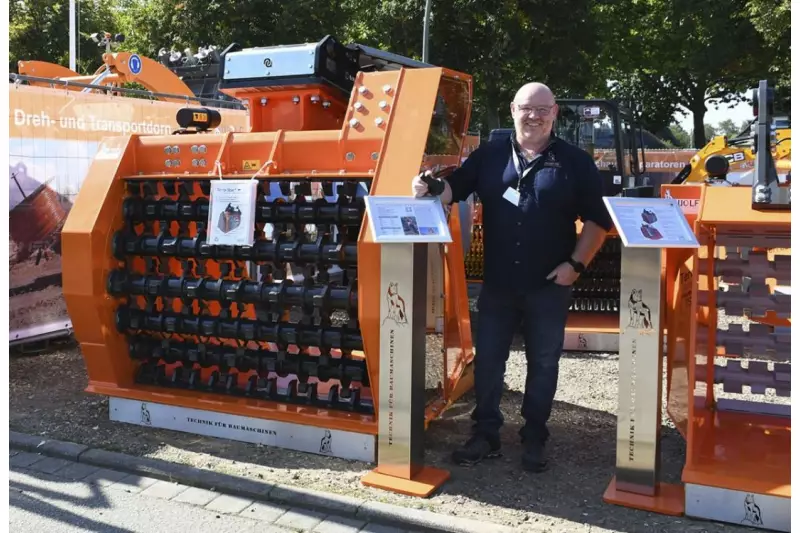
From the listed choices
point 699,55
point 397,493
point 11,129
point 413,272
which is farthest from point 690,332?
point 699,55

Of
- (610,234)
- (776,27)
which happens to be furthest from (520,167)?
(776,27)

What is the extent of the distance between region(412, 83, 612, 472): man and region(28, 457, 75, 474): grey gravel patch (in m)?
2.08

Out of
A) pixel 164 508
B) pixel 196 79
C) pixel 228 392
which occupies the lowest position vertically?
pixel 164 508

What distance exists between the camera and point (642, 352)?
341 centimetres

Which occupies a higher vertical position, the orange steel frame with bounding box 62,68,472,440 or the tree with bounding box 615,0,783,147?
the tree with bounding box 615,0,783,147

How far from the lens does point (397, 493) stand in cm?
362

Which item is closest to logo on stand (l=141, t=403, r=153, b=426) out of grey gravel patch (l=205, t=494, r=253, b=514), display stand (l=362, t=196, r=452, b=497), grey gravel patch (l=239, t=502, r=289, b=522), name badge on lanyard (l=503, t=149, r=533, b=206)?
grey gravel patch (l=205, t=494, r=253, b=514)

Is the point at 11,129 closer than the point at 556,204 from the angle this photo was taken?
No

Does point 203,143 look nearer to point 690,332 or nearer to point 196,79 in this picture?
point 690,332

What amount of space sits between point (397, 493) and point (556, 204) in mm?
1565

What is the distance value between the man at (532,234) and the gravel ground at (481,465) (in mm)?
215

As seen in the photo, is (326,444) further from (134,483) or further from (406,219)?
(406,219)

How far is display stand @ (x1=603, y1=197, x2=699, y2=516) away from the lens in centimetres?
333

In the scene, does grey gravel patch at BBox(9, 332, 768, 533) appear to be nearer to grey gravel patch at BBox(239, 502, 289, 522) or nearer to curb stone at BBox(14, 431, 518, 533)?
curb stone at BBox(14, 431, 518, 533)
